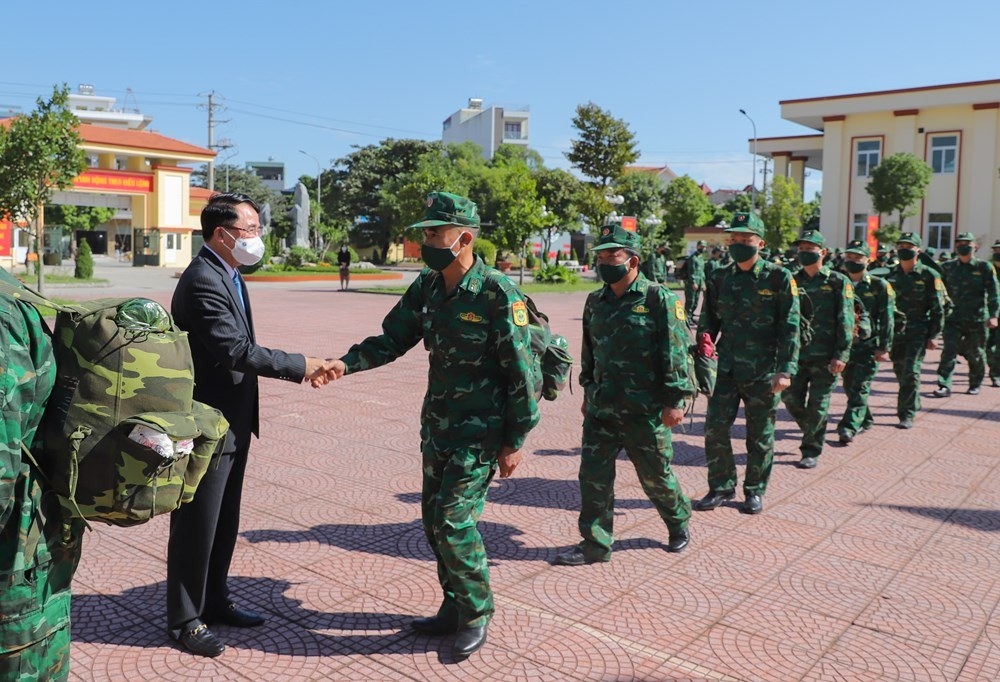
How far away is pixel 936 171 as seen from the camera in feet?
139

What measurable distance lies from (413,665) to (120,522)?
64.4 inches

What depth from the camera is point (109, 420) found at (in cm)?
229

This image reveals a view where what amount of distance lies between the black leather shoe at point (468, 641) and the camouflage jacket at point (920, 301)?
7.34 meters

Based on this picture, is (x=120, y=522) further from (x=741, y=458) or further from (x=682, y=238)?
(x=682, y=238)

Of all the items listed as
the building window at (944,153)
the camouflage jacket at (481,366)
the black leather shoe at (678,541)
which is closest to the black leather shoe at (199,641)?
the camouflage jacket at (481,366)

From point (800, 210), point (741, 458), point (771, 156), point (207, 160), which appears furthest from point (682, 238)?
point (741, 458)

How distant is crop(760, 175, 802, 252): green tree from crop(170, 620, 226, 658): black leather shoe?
42.3 metres

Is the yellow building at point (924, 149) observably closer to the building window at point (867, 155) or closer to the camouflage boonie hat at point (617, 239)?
the building window at point (867, 155)

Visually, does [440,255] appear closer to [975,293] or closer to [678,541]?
[678,541]

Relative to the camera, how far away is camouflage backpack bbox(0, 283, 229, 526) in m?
2.27

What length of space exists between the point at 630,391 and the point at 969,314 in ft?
26.9

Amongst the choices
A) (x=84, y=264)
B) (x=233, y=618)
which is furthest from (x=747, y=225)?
(x=84, y=264)

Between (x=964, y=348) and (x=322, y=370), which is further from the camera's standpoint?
(x=964, y=348)

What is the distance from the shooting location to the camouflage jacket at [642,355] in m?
4.79
